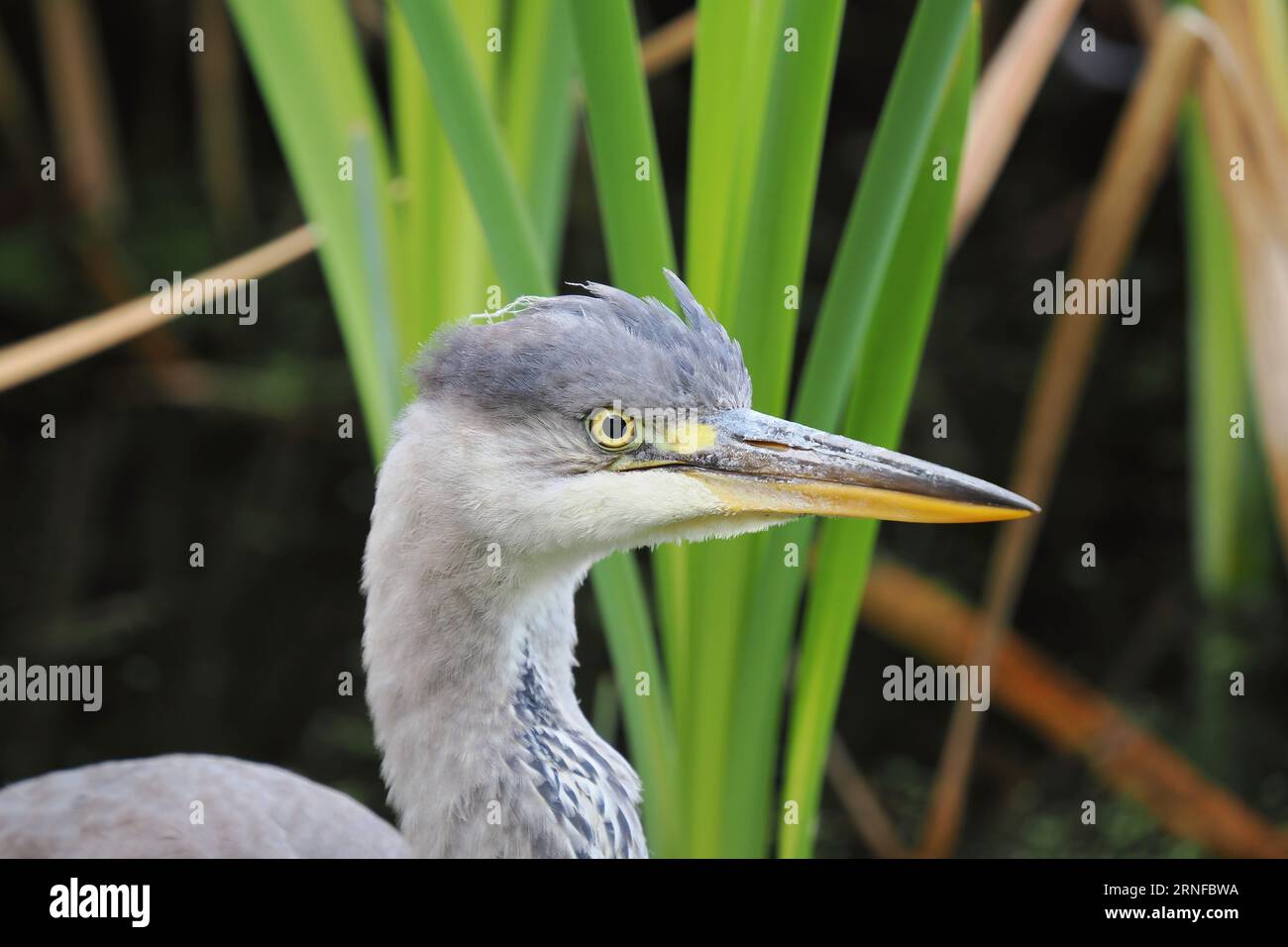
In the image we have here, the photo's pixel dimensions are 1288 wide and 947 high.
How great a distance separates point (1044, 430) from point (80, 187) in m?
3.71

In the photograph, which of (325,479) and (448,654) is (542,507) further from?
(325,479)

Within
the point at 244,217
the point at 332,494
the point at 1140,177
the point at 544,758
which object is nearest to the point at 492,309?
the point at 544,758

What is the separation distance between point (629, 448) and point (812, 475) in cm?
22

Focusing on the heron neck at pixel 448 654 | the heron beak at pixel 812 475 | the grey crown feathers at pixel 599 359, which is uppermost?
the grey crown feathers at pixel 599 359

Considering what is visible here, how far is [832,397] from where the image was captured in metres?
1.80

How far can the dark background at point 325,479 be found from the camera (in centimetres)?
339

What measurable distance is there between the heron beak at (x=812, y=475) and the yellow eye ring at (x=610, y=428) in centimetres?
3

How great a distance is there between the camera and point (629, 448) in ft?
5.49

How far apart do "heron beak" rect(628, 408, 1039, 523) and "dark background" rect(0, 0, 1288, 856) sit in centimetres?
161

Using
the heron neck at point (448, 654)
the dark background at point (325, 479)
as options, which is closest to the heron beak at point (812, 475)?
the heron neck at point (448, 654)

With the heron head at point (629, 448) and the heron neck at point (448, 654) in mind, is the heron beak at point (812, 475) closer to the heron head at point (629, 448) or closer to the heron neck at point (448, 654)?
the heron head at point (629, 448)
